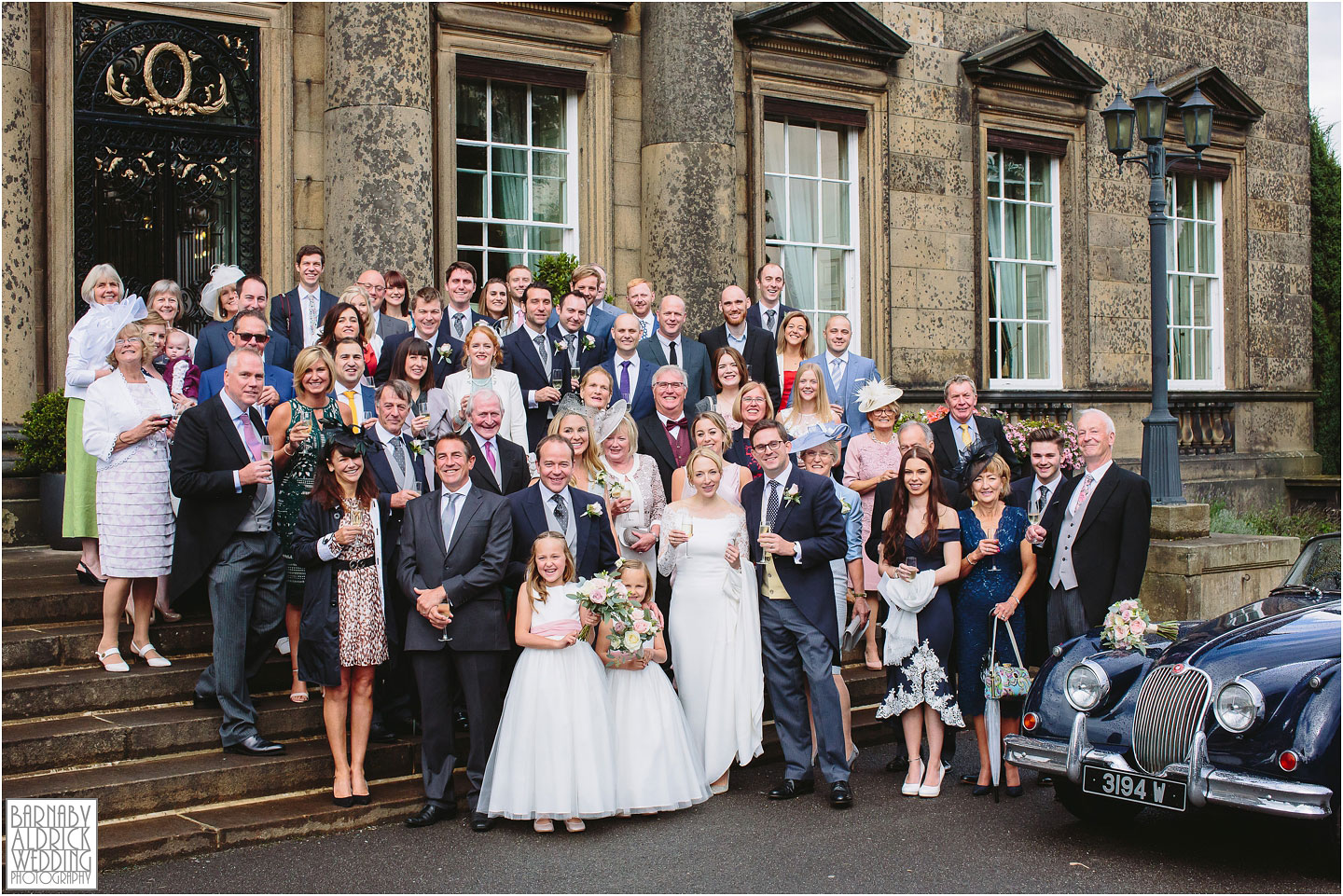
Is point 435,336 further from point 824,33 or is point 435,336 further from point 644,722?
point 824,33

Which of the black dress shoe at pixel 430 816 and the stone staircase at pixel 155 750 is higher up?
the stone staircase at pixel 155 750

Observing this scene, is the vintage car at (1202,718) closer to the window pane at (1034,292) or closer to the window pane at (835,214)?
the window pane at (835,214)

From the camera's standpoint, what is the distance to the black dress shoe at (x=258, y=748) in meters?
7.09

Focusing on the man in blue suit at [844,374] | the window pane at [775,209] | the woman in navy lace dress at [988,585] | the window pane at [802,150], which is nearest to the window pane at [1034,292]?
the window pane at [802,150]

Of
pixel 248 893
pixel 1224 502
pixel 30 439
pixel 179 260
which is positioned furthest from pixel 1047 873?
pixel 1224 502

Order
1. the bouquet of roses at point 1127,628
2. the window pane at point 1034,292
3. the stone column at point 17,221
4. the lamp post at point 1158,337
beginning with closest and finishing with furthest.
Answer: the bouquet of roses at point 1127,628 → the stone column at point 17,221 → the lamp post at point 1158,337 → the window pane at point 1034,292

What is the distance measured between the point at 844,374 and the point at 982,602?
9.78ft

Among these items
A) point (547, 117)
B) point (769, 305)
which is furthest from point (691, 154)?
point (769, 305)

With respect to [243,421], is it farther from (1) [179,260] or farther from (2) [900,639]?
(1) [179,260]

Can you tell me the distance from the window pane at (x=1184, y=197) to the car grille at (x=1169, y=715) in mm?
13858

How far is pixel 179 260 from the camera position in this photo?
11.4 m

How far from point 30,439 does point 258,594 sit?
3.62 metres

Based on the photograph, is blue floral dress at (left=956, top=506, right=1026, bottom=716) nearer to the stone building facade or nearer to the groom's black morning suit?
the groom's black morning suit

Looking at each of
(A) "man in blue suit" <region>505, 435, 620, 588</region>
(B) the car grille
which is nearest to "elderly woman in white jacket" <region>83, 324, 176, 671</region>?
(A) "man in blue suit" <region>505, 435, 620, 588</region>
